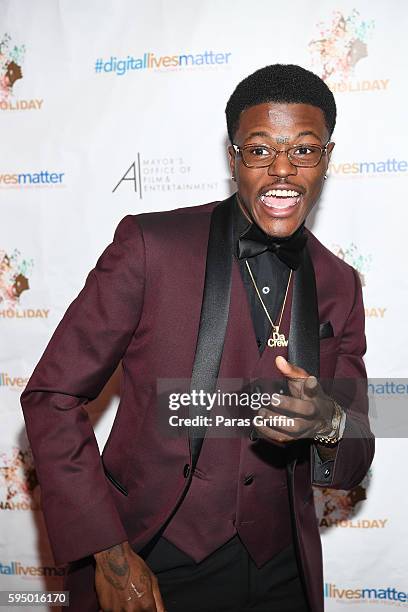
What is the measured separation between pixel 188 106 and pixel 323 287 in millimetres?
978

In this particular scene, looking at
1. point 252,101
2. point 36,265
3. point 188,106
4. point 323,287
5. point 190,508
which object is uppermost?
point 188,106

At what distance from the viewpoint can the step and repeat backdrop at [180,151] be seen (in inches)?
83.8

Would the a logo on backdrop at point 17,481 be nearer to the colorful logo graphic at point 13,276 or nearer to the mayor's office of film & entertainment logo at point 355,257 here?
the colorful logo graphic at point 13,276

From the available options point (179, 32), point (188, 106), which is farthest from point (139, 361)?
point (179, 32)

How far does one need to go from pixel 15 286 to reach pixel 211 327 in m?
1.23

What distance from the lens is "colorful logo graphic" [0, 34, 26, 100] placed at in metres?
2.22

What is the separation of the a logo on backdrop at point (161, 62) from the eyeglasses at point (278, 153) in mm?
909

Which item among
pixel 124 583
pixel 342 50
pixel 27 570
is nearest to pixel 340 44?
pixel 342 50

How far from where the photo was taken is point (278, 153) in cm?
135

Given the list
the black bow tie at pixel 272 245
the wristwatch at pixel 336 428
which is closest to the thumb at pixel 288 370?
the wristwatch at pixel 336 428

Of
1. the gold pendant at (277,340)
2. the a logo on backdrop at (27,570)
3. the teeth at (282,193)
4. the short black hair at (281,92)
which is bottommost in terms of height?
the a logo on backdrop at (27,570)

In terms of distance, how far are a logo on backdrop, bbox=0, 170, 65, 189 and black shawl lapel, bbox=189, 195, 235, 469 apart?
106cm

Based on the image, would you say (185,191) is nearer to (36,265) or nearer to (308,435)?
(36,265)

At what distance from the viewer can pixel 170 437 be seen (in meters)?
1.38
